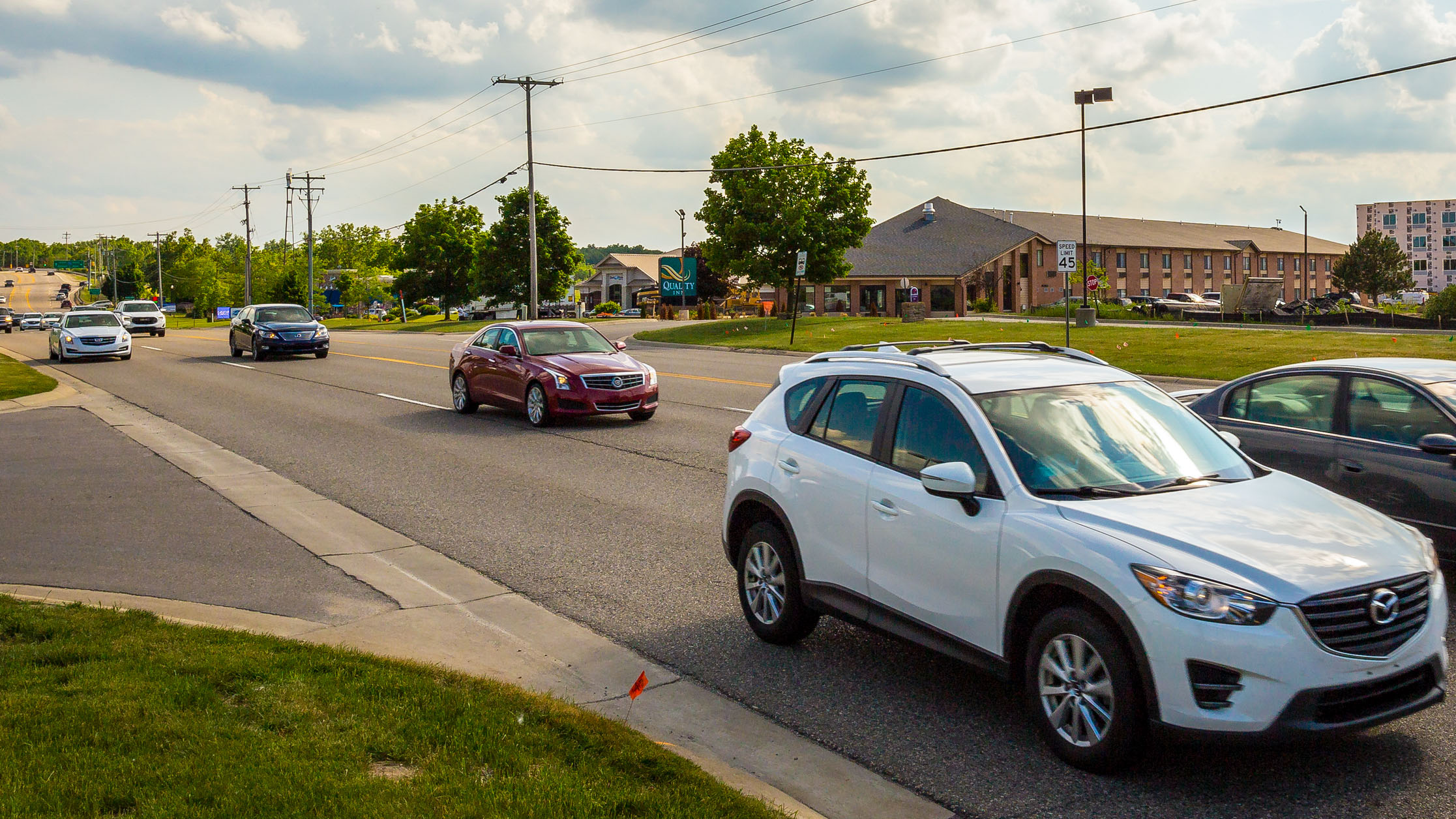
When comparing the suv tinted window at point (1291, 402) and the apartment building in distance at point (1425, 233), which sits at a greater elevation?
the apartment building in distance at point (1425, 233)

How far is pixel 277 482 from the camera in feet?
40.8

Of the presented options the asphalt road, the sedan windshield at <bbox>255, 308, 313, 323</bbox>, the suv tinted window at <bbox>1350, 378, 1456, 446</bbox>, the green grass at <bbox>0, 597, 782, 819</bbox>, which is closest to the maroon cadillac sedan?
the asphalt road

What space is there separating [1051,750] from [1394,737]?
5.09 feet

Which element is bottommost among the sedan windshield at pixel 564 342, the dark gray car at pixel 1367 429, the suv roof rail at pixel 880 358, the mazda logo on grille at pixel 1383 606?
the mazda logo on grille at pixel 1383 606

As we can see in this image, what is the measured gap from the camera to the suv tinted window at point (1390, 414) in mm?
7453

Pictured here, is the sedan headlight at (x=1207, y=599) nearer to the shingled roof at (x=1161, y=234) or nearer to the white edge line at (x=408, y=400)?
the white edge line at (x=408, y=400)

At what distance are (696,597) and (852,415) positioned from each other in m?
2.15

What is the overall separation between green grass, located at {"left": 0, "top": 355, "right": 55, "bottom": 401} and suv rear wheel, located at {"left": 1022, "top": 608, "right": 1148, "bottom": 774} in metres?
22.6

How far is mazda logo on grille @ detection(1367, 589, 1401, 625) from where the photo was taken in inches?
169

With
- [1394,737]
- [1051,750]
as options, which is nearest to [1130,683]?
[1051,750]

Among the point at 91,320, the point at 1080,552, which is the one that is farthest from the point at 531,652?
the point at 91,320

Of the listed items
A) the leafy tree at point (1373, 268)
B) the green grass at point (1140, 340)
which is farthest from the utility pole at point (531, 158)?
the leafy tree at point (1373, 268)

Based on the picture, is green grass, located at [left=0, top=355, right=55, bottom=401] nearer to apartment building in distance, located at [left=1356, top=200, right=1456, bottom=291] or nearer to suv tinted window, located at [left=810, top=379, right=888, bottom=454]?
suv tinted window, located at [left=810, top=379, right=888, bottom=454]

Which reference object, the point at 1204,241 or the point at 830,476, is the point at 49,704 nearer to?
the point at 830,476
